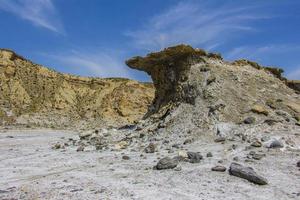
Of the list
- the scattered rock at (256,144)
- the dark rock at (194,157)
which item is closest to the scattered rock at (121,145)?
the dark rock at (194,157)

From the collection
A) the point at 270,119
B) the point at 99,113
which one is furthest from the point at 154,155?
the point at 99,113

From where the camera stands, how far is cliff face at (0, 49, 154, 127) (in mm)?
46406

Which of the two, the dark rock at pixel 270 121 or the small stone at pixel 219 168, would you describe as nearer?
the small stone at pixel 219 168

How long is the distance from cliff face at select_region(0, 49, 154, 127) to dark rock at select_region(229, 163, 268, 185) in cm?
3472

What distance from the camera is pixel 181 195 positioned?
9.16 meters

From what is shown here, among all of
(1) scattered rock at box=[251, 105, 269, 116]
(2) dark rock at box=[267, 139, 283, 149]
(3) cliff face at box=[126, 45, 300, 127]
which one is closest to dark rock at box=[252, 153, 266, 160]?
(2) dark rock at box=[267, 139, 283, 149]

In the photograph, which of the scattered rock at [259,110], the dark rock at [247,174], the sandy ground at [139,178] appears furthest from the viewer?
the scattered rock at [259,110]

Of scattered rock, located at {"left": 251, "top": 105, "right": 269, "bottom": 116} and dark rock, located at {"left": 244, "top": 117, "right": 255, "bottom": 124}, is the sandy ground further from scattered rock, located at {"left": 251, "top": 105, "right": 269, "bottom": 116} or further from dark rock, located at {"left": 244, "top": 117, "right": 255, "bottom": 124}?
scattered rock, located at {"left": 251, "top": 105, "right": 269, "bottom": 116}

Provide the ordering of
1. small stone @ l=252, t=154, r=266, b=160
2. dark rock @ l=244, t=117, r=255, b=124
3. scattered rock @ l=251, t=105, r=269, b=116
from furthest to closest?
scattered rock @ l=251, t=105, r=269, b=116 → dark rock @ l=244, t=117, r=255, b=124 → small stone @ l=252, t=154, r=266, b=160

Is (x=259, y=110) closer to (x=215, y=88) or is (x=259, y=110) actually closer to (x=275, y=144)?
(x=215, y=88)

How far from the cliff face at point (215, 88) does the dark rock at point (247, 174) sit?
676 cm

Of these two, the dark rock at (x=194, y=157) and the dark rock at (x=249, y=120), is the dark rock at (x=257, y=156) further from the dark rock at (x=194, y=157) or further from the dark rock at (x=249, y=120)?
the dark rock at (x=249, y=120)

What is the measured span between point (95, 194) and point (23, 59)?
47052mm

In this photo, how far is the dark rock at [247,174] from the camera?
32.5ft
